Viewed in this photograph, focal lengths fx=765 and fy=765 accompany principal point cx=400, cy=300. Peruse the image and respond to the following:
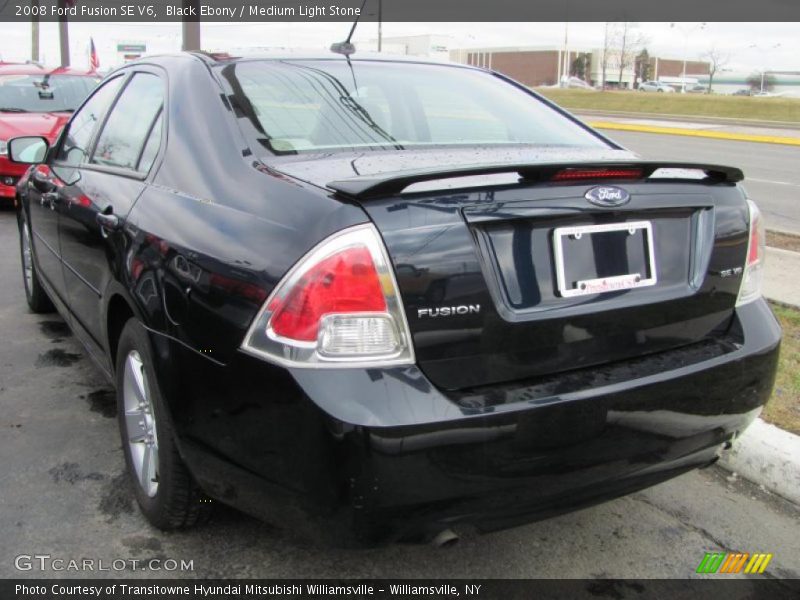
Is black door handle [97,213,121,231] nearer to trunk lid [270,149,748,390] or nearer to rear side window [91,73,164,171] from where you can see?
rear side window [91,73,164,171]

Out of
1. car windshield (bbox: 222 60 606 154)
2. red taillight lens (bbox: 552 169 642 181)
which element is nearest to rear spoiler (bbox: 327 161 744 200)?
red taillight lens (bbox: 552 169 642 181)

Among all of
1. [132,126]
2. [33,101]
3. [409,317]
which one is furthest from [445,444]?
[33,101]

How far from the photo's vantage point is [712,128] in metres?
27.0

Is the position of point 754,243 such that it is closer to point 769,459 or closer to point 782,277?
point 769,459

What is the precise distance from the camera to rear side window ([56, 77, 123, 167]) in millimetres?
3693

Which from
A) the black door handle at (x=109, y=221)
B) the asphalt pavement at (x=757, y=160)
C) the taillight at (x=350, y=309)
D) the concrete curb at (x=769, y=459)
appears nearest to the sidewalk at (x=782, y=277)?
the asphalt pavement at (x=757, y=160)

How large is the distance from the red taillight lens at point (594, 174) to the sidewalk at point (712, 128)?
19574mm

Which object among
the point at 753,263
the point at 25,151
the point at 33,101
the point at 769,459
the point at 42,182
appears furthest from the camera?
the point at 33,101

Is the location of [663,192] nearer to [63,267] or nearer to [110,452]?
[110,452]

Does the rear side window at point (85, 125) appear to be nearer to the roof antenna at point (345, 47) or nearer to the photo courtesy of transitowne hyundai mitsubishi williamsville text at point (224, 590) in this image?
the roof antenna at point (345, 47)

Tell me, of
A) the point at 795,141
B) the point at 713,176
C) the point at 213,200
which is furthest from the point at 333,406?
the point at 795,141

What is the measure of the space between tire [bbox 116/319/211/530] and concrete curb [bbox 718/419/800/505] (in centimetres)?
222

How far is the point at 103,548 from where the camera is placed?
2617 millimetres

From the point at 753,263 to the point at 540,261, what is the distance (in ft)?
3.04
